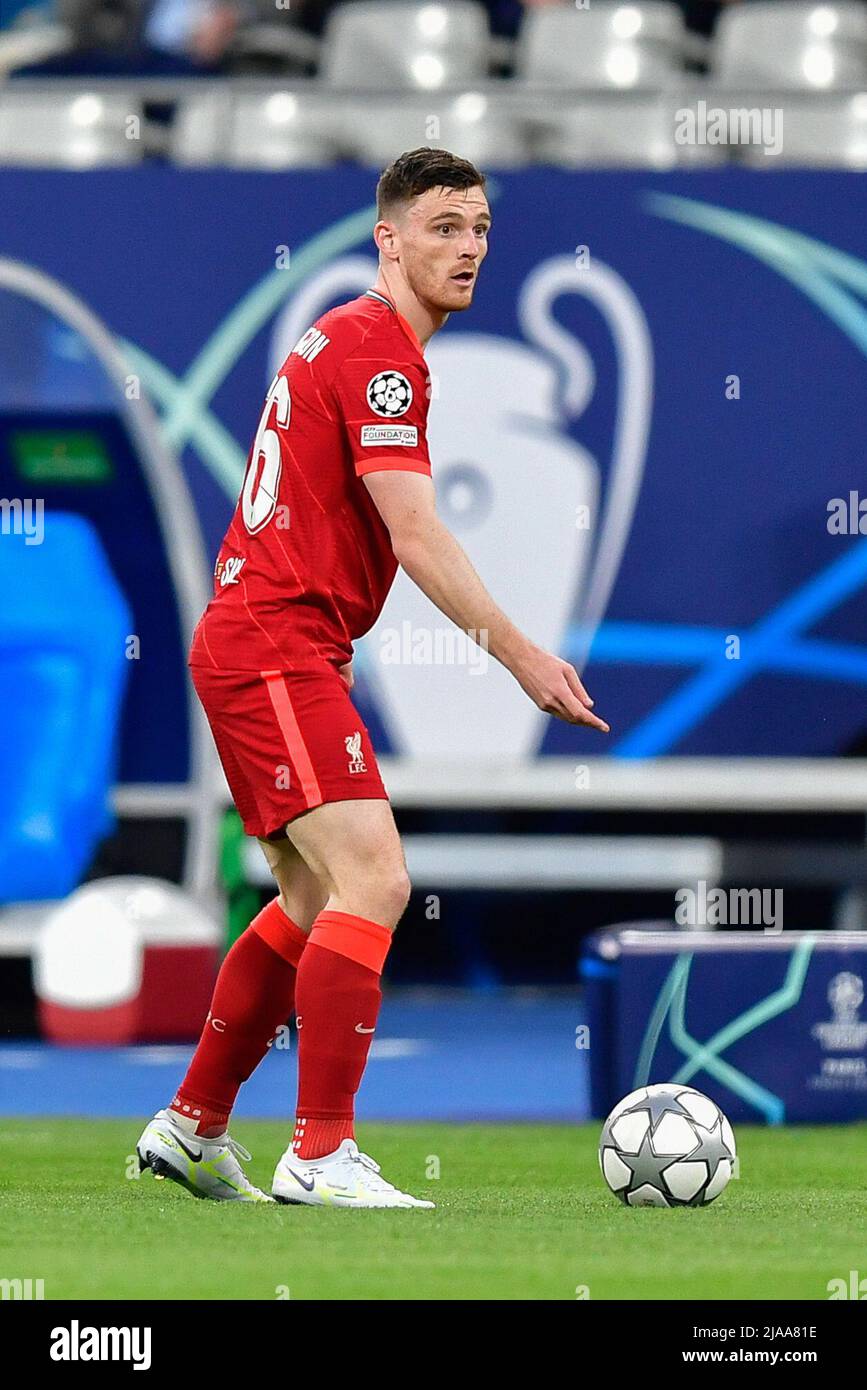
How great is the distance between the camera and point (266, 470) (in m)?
4.39

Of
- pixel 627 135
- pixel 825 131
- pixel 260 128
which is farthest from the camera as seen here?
pixel 260 128

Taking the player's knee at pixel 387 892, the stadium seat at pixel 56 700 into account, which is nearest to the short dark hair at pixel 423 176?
the player's knee at pixel 387 892

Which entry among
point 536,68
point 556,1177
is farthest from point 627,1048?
point 536,68

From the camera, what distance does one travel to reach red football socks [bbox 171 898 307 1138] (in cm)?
445

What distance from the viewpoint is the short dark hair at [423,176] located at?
4391 mm

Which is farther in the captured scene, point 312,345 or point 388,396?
point 312,345

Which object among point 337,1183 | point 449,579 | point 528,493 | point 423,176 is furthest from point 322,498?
point 528,493

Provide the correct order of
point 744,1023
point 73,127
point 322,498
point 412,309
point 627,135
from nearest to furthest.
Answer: point 322,498, point 412,309, point 744,1023, point 627,135, point 73,127

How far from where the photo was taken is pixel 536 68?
38.0 feet

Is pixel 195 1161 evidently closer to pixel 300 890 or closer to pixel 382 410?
pixel 300 890

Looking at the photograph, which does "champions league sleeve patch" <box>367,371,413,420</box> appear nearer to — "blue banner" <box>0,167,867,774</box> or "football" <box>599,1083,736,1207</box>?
"football" <box>599,1083,736,1207</box>

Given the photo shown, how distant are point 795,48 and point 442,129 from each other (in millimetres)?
1937

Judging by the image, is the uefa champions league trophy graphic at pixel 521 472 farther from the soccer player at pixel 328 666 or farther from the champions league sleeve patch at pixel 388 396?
the champions league sleeve patch at pixel 388 396

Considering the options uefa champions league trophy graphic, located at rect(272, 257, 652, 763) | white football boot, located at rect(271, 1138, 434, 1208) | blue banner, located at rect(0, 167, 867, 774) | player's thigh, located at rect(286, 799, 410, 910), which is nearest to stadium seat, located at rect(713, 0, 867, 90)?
blue banner, located at rect(0, 167, 867, 774)
